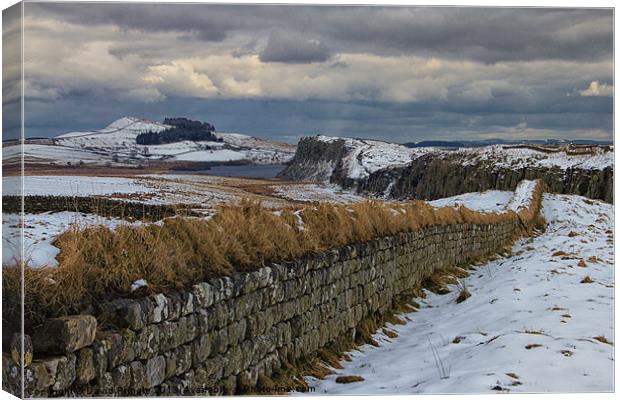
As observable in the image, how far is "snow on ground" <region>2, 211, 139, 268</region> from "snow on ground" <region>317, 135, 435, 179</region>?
12.7ft

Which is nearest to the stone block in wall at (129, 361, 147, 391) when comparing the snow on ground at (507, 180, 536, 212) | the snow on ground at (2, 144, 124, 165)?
the snow on ground at (2, 144, 124, 165)

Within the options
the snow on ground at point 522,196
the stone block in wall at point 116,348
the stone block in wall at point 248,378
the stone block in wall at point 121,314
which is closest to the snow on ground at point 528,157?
the snow on ground at point 522,196

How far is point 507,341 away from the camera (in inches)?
305

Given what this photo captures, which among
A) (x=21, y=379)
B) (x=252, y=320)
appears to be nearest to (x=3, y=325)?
(x=21, y=379)

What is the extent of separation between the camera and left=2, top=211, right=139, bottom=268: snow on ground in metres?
4.72

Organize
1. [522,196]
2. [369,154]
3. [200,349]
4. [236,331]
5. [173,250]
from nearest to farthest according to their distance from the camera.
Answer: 1. [200,349]
2. [173,250]
3. [236,331]
4. [369,154]
5. [522,196]

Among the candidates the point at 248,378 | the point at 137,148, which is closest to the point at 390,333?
the point at 248,378

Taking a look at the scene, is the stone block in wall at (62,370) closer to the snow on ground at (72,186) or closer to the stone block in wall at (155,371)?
the stone block in wall at (155,371)

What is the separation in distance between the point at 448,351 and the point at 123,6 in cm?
528

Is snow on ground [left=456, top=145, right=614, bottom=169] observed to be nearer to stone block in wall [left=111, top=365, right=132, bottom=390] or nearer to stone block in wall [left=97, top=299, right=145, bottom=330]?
stone block in wall [left=97, top=299, right=145, bottom=330]

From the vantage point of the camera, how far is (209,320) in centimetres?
579

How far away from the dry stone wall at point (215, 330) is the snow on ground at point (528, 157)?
238 cm

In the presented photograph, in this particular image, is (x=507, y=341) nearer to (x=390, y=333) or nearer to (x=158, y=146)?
(x=390, y=333)

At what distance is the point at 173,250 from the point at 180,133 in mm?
1823
